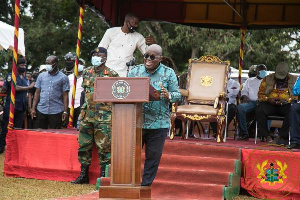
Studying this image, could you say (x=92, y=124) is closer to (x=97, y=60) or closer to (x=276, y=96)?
(x=97, y=60)

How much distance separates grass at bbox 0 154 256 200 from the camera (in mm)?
9203

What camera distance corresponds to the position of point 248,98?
13250 mm

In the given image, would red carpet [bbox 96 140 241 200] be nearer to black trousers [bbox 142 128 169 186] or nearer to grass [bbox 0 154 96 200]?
grass [bbox 0 154 96 200]

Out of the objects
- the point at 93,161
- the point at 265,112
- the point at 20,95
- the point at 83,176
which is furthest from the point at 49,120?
the point at 265,112

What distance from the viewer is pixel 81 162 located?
10422 mm

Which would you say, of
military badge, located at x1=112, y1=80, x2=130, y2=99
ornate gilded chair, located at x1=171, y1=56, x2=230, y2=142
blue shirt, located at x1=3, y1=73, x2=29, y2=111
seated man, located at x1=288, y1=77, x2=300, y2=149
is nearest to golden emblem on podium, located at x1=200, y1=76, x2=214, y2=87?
ornate gilded chair, located at x1=171, y1=56, x2=230, y2=142

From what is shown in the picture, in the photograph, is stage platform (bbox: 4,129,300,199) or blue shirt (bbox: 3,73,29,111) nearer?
stage platform (bbox: 4,129,300,199)

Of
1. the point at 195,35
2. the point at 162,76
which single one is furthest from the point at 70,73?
the point at 195,35

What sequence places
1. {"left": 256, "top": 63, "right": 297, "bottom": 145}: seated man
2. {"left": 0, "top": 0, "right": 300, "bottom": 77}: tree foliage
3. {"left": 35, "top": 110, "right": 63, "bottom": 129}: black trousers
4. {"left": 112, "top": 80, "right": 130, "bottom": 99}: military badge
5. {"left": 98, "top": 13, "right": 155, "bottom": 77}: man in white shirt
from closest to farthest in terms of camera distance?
{"left": 112, "top": 80, "right": 130, "bottom": 99}: military badge
{"left": 98, "top": 13, "right": 155, "bottom": 77}: man in white shirt
{"left": 256, "top": 63, "right": 297, "bottom": 145}: seated man
{"left": 35, "top": 110, "right": 63, "bottom": 129}: black trousers
{"left": 0, "top": 0, "right": 300, "bottom": 77}: tree foliage

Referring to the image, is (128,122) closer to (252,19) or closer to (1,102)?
(252,19)

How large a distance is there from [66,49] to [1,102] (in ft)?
37.5

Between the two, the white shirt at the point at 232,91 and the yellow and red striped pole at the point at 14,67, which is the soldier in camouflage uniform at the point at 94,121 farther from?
the white shirt at the point at 232,91

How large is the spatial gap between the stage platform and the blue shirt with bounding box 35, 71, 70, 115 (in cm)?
97

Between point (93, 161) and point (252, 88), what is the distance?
386 cm
